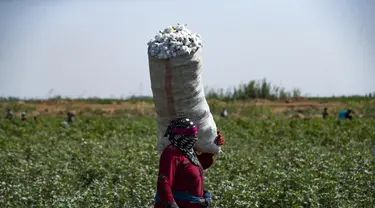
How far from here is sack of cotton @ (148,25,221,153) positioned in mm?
5105

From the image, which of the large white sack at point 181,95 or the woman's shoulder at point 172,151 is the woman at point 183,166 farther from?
the large white sack at point 181,95

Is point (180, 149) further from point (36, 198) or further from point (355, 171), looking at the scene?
point (355, 171)

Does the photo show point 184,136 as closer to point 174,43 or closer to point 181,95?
point 181,95

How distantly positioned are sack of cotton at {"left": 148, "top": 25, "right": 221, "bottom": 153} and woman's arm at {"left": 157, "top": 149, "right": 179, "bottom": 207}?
42 cm

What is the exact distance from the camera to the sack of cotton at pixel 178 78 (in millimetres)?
5105

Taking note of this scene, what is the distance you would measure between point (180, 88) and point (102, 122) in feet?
52.6

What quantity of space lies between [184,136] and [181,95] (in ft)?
1.06

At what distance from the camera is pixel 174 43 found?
5.09 meters

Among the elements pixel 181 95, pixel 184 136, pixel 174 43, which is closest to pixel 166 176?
pixel 184 136

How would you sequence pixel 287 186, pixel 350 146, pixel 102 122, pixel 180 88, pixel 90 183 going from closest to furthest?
pixel 180 88 < pixel 287 186 < pixel 90 183 < pixel 350 146 < pixel 102 122

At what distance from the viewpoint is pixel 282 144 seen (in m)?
14.6

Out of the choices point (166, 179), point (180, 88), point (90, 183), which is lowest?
point (90, 183)

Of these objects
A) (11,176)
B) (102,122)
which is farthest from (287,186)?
(102,122)

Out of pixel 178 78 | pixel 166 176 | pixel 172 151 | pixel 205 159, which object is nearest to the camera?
pixel 166 176
